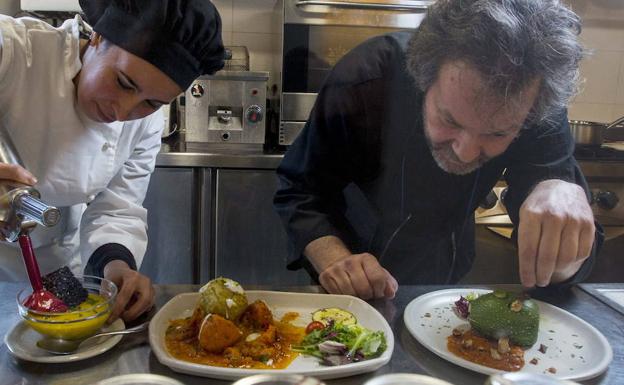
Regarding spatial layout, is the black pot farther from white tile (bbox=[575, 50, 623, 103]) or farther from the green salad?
the green salad

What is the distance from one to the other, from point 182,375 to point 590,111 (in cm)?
80

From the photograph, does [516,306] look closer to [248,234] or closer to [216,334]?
[216,334]

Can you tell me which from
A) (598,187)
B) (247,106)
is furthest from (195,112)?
(598,187)

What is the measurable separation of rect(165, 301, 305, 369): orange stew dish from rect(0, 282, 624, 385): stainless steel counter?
0.11ft

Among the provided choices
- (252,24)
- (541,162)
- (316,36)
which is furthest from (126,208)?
(252,24)

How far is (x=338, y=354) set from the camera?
562 millimetres

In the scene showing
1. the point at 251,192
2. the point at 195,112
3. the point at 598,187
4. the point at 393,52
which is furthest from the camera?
the point at 251,192

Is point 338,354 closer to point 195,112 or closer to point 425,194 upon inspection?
point 425,194

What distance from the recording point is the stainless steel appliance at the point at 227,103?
3.67 ft

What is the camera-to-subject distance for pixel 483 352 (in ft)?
1.94

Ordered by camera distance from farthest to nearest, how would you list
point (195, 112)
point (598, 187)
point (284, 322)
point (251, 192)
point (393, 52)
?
point (251, 192) → point (195, 112) → point (598, 187) → point (393, 52) → point (284, 322)

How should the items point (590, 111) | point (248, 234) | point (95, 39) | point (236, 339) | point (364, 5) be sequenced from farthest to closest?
point (248, 234), point (364, 5), point (590, 111), point (95, 39), point (236, 339)

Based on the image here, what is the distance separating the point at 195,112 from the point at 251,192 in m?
0.32

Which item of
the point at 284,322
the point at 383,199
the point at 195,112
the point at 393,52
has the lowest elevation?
the point at 284,322
